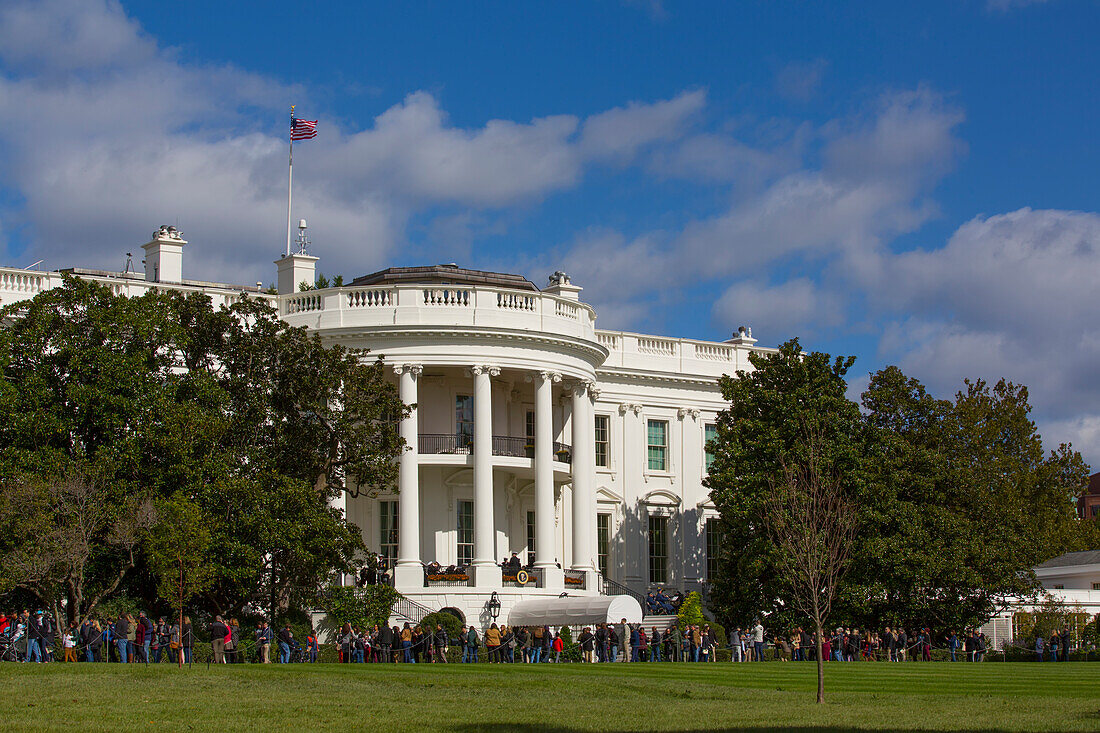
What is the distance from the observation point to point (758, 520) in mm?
48781

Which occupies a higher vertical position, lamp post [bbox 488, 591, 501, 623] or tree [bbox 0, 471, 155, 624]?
tree [bbox 0, 471, 155, 624]

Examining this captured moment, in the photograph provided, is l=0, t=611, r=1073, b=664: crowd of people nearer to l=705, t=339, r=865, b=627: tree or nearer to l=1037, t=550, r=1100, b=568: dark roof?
l=705, t=339, r=865, b=627: tree

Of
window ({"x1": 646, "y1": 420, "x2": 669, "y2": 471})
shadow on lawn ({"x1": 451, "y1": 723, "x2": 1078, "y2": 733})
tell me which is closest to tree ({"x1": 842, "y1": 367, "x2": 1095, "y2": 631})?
window ({"x1": 646, "y1": 420, "x2": 669, "y2": 471})

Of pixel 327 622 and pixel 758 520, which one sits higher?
pixel 758 520

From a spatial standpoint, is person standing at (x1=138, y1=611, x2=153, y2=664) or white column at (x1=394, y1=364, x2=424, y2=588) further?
white column at (x1=394, y1=364, x2=424, y2=588)

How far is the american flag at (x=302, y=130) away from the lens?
5850cm

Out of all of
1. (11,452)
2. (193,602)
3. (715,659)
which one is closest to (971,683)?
(715,659)

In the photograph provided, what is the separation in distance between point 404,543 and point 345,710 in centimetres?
2495

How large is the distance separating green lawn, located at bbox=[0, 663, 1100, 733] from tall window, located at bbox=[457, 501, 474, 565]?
55.4 ft

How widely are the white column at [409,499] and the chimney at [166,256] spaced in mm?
13616

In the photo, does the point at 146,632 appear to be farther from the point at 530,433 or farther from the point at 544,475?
the point at 530,433

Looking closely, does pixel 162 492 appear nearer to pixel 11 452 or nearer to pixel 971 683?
pixel 11 452

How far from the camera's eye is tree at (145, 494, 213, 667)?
34.0m

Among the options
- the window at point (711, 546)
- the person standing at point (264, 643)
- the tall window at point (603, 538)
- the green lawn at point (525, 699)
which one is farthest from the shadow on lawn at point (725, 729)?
the window at point (711, 546)
